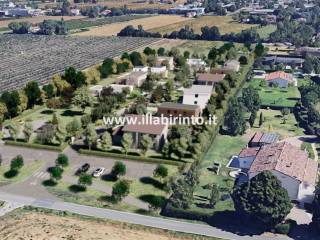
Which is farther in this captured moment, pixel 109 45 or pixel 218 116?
pixel 109 45

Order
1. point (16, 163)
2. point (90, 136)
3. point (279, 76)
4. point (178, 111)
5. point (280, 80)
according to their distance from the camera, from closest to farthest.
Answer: point (16, 163) → point (90, 136) → point (178, 111) → point (280, 80) → point (279, 76)

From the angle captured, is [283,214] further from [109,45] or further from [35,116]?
[109,45]

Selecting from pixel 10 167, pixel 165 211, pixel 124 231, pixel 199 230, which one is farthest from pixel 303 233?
pixel 10 167

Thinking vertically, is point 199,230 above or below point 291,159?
below

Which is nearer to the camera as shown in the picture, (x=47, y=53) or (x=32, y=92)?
(x=32, y=92)

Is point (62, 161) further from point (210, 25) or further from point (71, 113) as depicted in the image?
point (210, 25)

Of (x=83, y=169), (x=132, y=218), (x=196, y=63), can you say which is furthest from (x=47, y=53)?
(x=132, y=218)

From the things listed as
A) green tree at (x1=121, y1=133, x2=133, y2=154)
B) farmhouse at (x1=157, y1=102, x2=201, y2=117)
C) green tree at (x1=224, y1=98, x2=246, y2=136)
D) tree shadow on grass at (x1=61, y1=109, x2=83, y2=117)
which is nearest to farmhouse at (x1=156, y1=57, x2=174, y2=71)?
tree shadow on grass at (x1=61, y1=109, x2=83, y2=117)
